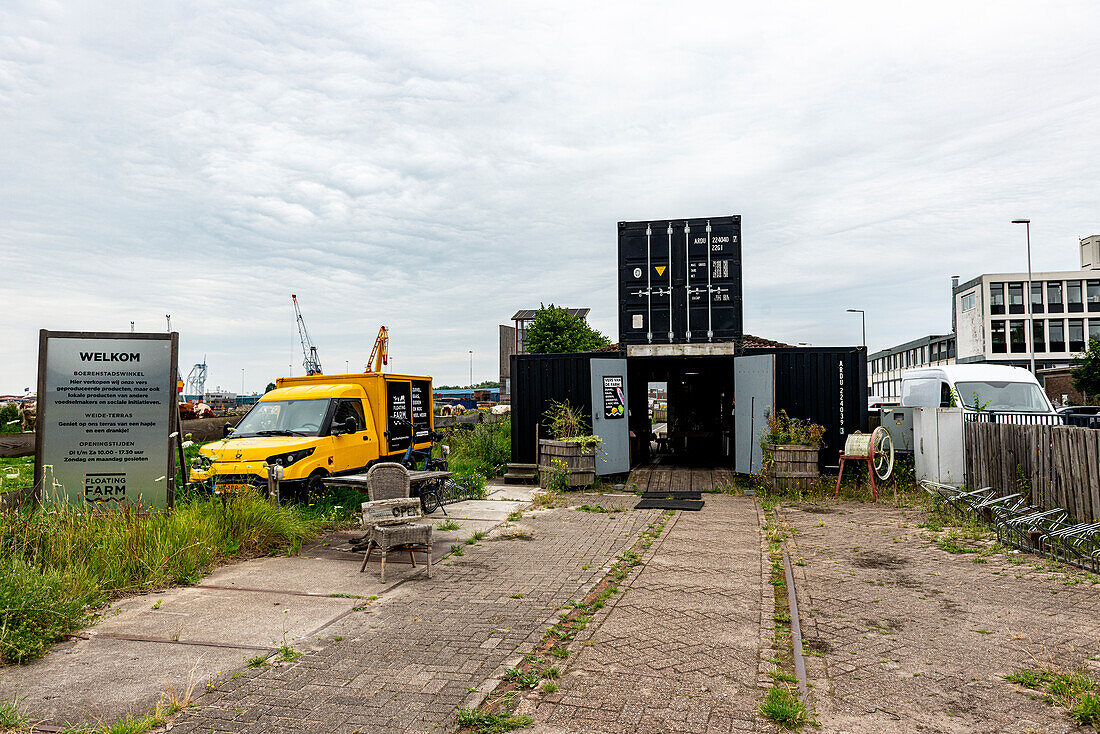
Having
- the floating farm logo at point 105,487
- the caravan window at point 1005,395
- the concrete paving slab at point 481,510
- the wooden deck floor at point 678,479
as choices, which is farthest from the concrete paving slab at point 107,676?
the caravan window at point 1005,395

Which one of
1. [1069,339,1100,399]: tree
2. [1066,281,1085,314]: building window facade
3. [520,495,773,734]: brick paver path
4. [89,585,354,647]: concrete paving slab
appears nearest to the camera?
[520,495,773,734]: brick paver path

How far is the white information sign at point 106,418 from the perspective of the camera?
27.6 feet

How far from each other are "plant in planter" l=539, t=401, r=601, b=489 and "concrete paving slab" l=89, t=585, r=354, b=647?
837 centimetres

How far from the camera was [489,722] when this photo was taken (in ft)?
13.8

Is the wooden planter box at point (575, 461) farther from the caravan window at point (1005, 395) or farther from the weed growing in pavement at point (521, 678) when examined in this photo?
the weed growing in pavement at point (521, 678)

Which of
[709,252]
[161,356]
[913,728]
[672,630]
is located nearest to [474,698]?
[672,630]

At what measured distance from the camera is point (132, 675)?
486 centimetres

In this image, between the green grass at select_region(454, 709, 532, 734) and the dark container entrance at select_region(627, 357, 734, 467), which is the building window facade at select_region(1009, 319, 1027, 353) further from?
the green grass at select_region(454, 709, 532, 734)

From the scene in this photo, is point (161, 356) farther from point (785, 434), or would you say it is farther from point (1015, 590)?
point (785, 434)

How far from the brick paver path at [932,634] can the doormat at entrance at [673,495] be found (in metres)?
4.53

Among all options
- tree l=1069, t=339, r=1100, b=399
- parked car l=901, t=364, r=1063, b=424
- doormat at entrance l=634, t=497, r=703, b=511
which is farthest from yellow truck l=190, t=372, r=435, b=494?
tree l=1069, t=339, r=1100, b=399

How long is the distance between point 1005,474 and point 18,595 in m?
12.0

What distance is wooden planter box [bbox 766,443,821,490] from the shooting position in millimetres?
13891

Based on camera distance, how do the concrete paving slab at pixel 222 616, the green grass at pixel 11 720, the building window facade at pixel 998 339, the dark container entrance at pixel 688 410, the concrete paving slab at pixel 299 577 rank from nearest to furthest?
1. the green grass at pixel 11 720
2. the concrete paving slab at pixel 222 616
3. the concrete paving slab at pixel 299 577
4. the dark container entrance at pixel 688 410
5. the building window facade at pixel 998 339
